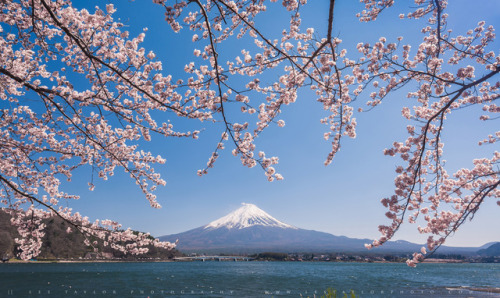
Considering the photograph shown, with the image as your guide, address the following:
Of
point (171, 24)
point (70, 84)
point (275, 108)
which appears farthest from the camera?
point (275, 108)

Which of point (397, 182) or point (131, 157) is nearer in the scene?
point (397, 182)

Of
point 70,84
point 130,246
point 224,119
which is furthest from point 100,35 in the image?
point 130,246

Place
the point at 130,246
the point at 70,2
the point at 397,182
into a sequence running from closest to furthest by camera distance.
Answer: the point at 70,2, the point at 397,182, the point at 130,246

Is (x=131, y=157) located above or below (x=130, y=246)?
above

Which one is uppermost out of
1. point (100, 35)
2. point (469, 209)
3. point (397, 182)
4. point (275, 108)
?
point (100, 35)

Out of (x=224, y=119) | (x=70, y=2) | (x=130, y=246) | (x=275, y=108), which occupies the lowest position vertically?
(x=130, y=246)

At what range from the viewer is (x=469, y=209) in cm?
544

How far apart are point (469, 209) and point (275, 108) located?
4.15 m

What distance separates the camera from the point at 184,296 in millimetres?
36312

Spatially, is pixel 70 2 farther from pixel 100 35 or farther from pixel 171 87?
pixel 171 87

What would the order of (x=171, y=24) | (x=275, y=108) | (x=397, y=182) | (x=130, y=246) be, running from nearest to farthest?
(x=171, y=24), (x=275, y=108), (x=397, y=182), (x=130, y=246)

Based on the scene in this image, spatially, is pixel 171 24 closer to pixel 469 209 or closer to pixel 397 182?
pixel 397 182

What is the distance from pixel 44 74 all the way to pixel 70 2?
1.45 metres

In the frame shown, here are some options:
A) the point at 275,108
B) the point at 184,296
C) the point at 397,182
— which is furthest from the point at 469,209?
the point at 184,296
